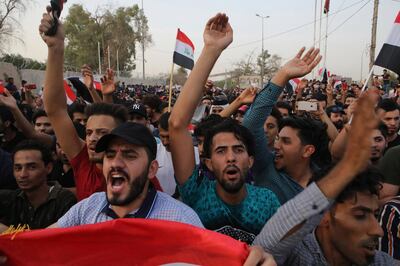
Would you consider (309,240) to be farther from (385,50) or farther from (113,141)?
(385,50)

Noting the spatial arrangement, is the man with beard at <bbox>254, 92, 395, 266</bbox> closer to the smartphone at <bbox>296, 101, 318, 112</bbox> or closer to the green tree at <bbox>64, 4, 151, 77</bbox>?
the smartphone at <bbox>296, 101, 318, 112</bbox>

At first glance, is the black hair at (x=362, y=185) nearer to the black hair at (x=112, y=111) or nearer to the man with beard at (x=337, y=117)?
the black hair at (x=112, y=111)

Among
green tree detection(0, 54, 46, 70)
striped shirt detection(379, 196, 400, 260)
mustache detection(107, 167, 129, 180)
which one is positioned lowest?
striped shirt detection(379, 196, 400, 260)

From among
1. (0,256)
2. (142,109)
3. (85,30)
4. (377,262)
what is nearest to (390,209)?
(377,262)

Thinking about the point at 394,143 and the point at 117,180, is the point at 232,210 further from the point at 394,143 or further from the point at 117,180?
the point at 394,143

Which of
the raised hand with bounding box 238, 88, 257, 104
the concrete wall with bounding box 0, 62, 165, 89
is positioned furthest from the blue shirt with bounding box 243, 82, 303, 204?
the concrete wall with bounding box 0, 62, 165, 89

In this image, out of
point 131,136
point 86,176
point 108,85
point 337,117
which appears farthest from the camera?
point 337,117

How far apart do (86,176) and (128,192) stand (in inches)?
36.0

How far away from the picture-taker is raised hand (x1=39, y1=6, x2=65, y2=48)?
9.06 ft

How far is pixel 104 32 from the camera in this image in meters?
61.1

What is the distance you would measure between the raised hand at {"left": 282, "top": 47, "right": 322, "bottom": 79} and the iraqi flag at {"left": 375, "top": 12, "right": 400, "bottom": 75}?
5.05 feet

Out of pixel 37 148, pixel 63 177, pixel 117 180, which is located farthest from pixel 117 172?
pixel 63 177

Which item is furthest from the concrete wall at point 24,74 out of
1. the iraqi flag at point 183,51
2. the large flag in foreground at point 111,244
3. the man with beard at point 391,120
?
the large flag in foreground at point 111,244

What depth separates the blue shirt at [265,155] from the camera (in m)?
2.93
